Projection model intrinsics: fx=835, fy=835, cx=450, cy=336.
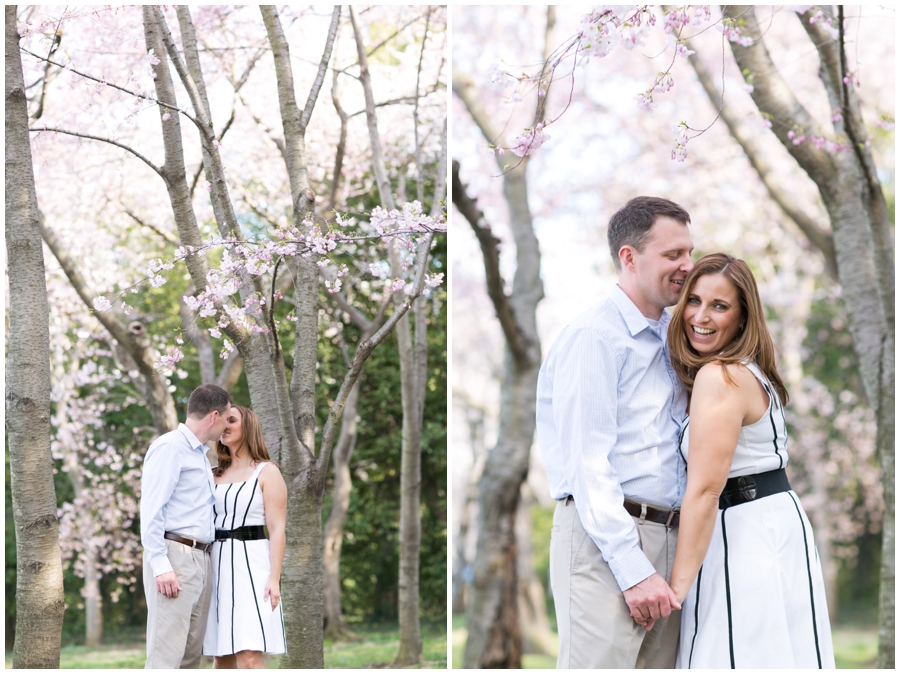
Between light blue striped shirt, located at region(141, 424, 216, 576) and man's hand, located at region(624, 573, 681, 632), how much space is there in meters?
1.39

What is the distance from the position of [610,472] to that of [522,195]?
9.46 feet

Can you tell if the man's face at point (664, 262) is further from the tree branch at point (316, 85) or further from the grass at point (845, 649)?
the grass at point (845, 649)

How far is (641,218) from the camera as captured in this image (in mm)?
1851

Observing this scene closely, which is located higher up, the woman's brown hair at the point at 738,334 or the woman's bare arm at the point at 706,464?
the woman's brown hair at the point at 738,334

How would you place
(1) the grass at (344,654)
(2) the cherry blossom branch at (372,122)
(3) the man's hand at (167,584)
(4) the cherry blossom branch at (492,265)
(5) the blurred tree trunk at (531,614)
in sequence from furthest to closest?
(5) the blurred tree trunk at (531,614), (1) the grass at (344,654), (2) the cherry blossom branch at (372,122), (4) the cherry blossom branch at (492,265), (3) the man's hand at (167,584)

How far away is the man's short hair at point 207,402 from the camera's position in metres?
2.57

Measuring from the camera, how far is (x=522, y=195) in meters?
4.37

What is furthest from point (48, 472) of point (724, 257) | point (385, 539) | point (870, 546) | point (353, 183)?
point (870, 546)

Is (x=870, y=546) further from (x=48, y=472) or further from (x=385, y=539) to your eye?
(x=48, y=472)

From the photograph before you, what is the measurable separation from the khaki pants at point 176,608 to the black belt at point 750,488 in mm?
1543

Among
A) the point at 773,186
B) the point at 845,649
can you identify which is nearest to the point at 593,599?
the point at 773,186

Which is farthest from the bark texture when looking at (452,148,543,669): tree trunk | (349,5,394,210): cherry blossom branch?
(349,5,394,210): cherry blossom branch

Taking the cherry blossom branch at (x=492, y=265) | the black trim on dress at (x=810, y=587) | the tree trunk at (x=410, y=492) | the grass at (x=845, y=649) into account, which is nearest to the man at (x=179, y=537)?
the cherry blossom branch at (x=492, y=265)

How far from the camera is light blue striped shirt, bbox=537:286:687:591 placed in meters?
1.64
